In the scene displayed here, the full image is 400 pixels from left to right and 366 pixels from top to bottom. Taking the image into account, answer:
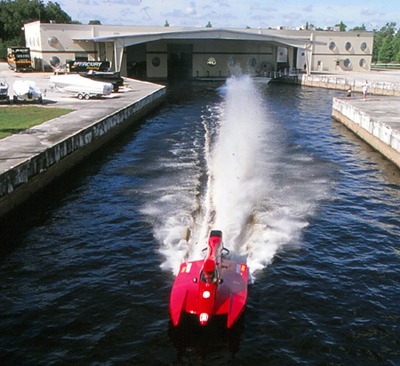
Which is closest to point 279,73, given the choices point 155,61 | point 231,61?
point 231,61

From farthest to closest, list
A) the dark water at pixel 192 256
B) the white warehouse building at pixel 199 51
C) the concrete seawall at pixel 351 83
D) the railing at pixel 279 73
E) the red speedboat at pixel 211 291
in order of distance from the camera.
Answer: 1. the railing at pixel 279 73
2. the white warehouse building at pixel 199 51
3. the concrete seawall at pixel 351 83
4. the red speedboat at pixel 211 291
5. the dark water at pixel 192 256

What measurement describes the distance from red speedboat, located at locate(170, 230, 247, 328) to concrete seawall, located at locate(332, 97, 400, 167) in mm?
21345

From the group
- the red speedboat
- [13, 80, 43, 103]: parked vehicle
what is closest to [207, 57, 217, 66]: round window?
[13, 80, 43, 103]: parked vehicle

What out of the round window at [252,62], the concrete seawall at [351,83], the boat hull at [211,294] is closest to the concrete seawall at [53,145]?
the boat hull at [211,294]

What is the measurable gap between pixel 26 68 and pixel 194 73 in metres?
33.9

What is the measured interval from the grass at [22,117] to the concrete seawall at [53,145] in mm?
903

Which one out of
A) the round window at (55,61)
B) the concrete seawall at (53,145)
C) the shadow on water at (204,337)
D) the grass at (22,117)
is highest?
the round window at (55,61)

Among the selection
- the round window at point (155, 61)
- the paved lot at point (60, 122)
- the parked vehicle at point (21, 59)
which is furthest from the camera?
the round window at point (155, 61)

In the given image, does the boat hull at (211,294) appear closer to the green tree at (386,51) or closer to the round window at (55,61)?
the round window at (55,61)

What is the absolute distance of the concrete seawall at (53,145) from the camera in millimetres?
22042

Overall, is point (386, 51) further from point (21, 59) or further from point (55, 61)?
point (21, 59)

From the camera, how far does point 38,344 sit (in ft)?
41.1

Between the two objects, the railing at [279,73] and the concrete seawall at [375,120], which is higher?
the railing at [279,73]

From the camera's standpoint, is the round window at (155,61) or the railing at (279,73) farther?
the round window at (155,61)
